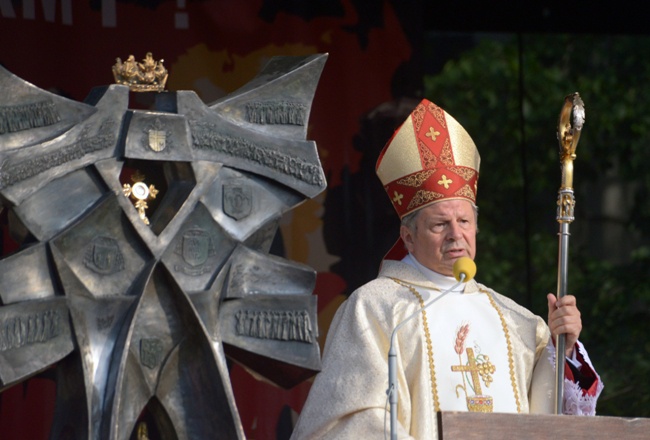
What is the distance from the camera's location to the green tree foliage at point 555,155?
10.6 meters

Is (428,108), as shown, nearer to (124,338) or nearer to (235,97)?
(235,97)

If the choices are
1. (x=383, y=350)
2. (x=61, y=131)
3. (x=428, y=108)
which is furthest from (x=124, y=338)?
(x=428, y=108)

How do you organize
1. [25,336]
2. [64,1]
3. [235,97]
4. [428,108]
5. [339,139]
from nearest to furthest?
[25,336] → [235,97] → [428,108] → [64,1] → [339,139]

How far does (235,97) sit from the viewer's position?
5.64 metres

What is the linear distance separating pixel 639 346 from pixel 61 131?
5829 mm

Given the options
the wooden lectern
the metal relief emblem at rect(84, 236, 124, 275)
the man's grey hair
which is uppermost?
the man's grey hair

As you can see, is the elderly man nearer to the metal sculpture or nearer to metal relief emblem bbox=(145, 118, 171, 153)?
the metal sculpture

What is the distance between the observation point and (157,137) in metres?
5.43

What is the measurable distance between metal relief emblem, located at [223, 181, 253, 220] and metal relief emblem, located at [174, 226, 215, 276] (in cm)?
12

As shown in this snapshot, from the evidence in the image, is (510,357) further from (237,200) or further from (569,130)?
(237,200)

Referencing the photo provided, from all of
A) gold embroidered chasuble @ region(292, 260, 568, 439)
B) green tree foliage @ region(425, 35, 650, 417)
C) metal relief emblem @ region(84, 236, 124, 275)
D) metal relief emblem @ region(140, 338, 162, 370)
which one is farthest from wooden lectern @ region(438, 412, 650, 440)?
green tree foliage @ region(425, 35, 650, 417)

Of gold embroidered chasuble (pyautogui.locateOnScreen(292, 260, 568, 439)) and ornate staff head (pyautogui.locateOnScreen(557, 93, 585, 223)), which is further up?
ornate staff head (pyautogui.locateOnScreen(557, 93, 585, 223))

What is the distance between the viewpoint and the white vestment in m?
5.80

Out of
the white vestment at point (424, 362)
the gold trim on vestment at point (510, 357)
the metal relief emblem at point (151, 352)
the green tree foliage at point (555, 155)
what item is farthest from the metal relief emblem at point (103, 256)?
the green tree foliage at point (555, 155)
